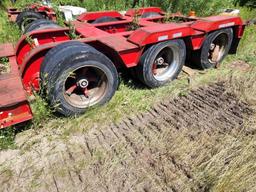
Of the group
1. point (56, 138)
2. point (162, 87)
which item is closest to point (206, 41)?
point (162, 87)

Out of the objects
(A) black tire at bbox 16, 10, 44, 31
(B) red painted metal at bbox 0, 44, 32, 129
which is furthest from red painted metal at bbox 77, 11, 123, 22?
(B) red painted metal at bbox 0, 44, 32, 129

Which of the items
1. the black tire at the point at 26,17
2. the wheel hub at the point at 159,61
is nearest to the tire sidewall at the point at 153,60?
the wheel hub at the point at 159,61

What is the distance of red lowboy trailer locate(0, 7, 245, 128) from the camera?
9.80 ft

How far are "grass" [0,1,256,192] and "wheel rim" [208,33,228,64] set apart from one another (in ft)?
0.73

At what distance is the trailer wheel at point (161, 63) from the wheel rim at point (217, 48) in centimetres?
99

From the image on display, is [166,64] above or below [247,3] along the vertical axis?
below

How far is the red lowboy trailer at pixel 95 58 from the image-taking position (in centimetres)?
299

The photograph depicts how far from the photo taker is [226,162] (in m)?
2.64

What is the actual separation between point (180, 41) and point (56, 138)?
2377mm

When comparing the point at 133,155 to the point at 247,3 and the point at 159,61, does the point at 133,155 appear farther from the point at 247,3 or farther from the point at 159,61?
the point at 247,3

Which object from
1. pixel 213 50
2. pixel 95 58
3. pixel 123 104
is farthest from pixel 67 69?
pixel 213 50

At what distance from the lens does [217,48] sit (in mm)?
4863

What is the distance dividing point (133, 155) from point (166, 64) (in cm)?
197

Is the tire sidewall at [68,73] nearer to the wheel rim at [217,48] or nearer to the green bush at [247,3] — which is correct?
the wheel rim at [217,48]
